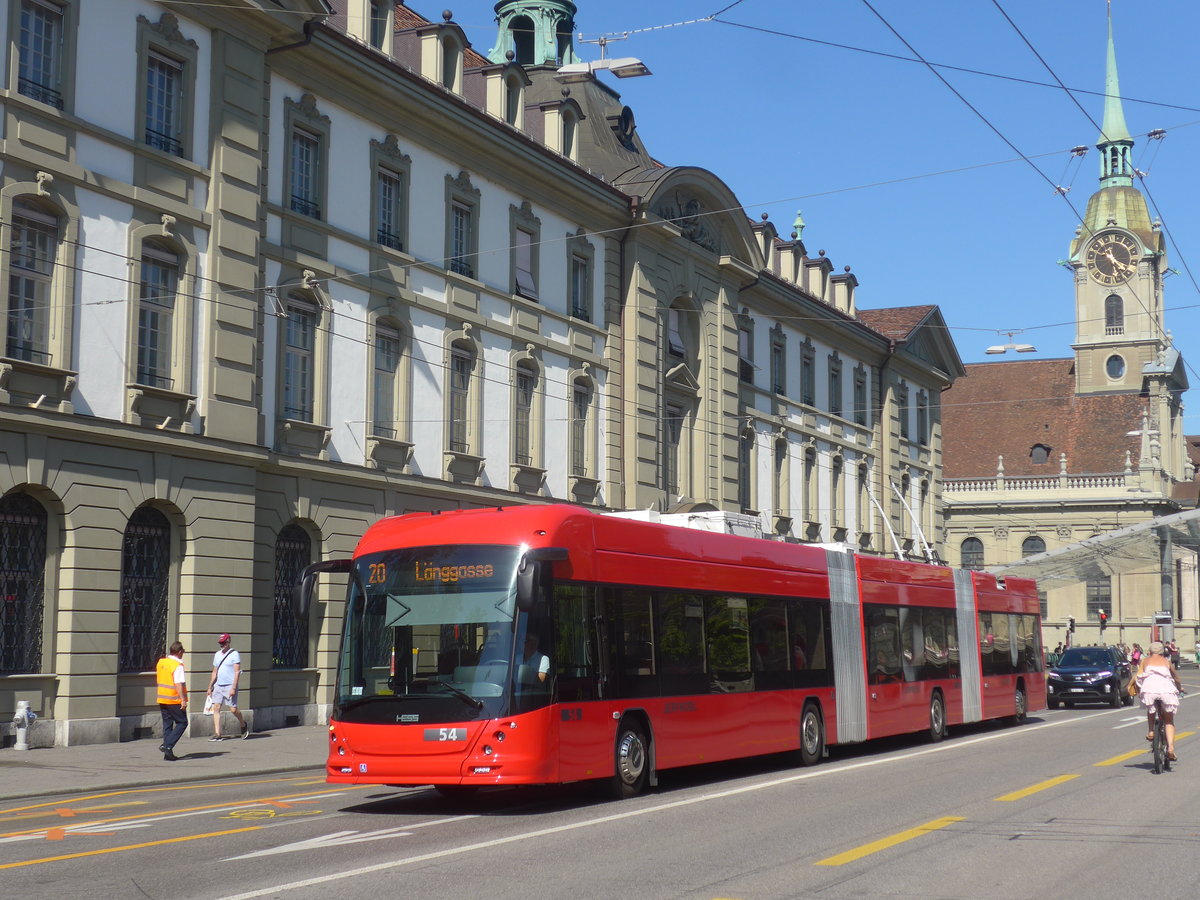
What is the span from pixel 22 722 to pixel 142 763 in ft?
6.91

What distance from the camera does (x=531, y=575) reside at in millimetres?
14008

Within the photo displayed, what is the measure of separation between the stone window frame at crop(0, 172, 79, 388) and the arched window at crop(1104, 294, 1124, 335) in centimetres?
9514

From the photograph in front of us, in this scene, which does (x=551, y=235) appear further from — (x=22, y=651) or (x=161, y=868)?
(x=161, y=868)

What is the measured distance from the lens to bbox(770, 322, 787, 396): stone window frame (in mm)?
46562

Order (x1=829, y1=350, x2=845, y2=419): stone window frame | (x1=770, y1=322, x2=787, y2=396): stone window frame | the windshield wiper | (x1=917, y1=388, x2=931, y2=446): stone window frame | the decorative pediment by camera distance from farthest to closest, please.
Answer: (x1=917, y1=388, x2=931, y2=446): stone window frame < (x1=829, y1=350, x2=845, y2=419): stone window frame < (x1=770, y1=322, x2=787, y2=396): stone window frame < the decorative pediment < the windshield wiper

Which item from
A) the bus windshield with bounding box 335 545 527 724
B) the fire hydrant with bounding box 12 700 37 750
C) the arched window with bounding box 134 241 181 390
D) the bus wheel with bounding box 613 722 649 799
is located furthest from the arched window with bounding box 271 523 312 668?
the bus windshield with bounding box 335 545 527 724

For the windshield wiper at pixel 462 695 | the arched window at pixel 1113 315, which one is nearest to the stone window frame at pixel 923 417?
the windshield wiper at pixel 462 695

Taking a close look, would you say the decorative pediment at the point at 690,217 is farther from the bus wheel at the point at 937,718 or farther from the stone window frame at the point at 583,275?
the bus wheel at the point at 937,718

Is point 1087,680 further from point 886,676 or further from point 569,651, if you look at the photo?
point 569,651

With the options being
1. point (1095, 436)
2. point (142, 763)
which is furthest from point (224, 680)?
point (1095, 436)

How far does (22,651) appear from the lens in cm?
2131

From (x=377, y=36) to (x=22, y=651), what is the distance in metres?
13.8

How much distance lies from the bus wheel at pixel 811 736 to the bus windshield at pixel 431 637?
23.2 feet

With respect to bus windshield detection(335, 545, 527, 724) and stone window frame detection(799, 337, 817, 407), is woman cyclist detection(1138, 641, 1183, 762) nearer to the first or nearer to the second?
bus windshield detection(335, 545, 527, 724)
